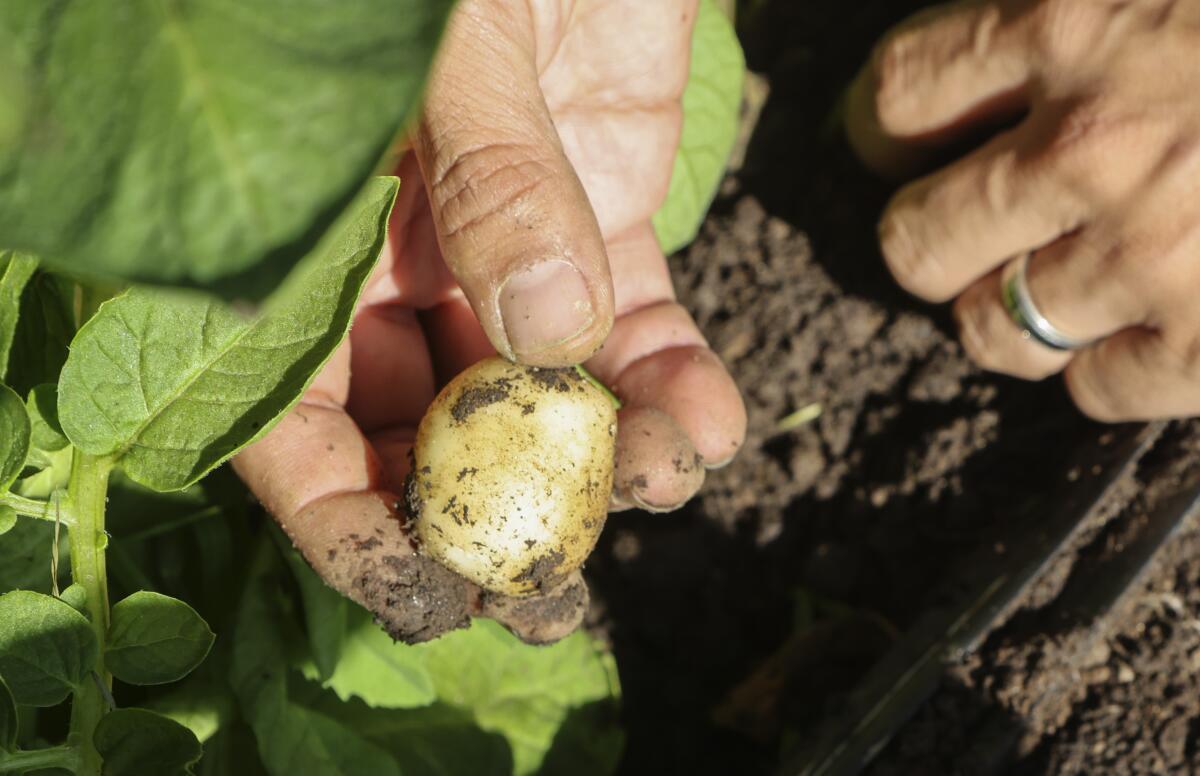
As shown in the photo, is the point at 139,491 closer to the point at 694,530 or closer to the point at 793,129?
the point at 694,530

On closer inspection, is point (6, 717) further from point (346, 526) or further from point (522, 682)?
point (522, 682)

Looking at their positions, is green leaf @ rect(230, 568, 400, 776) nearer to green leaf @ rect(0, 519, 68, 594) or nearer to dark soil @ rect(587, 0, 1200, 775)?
green leaf @ rect(0, 519, 68, 594)

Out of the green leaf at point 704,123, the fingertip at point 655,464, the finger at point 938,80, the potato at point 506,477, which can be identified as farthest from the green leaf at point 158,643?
the finger at point 938,80

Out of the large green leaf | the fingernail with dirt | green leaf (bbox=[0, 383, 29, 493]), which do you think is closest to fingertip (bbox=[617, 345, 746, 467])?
the fingernail with dirt

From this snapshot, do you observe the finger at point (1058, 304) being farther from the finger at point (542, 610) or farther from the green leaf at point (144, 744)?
the green leaf at point (144, 744)

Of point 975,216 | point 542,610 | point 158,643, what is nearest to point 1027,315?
point 975,216
